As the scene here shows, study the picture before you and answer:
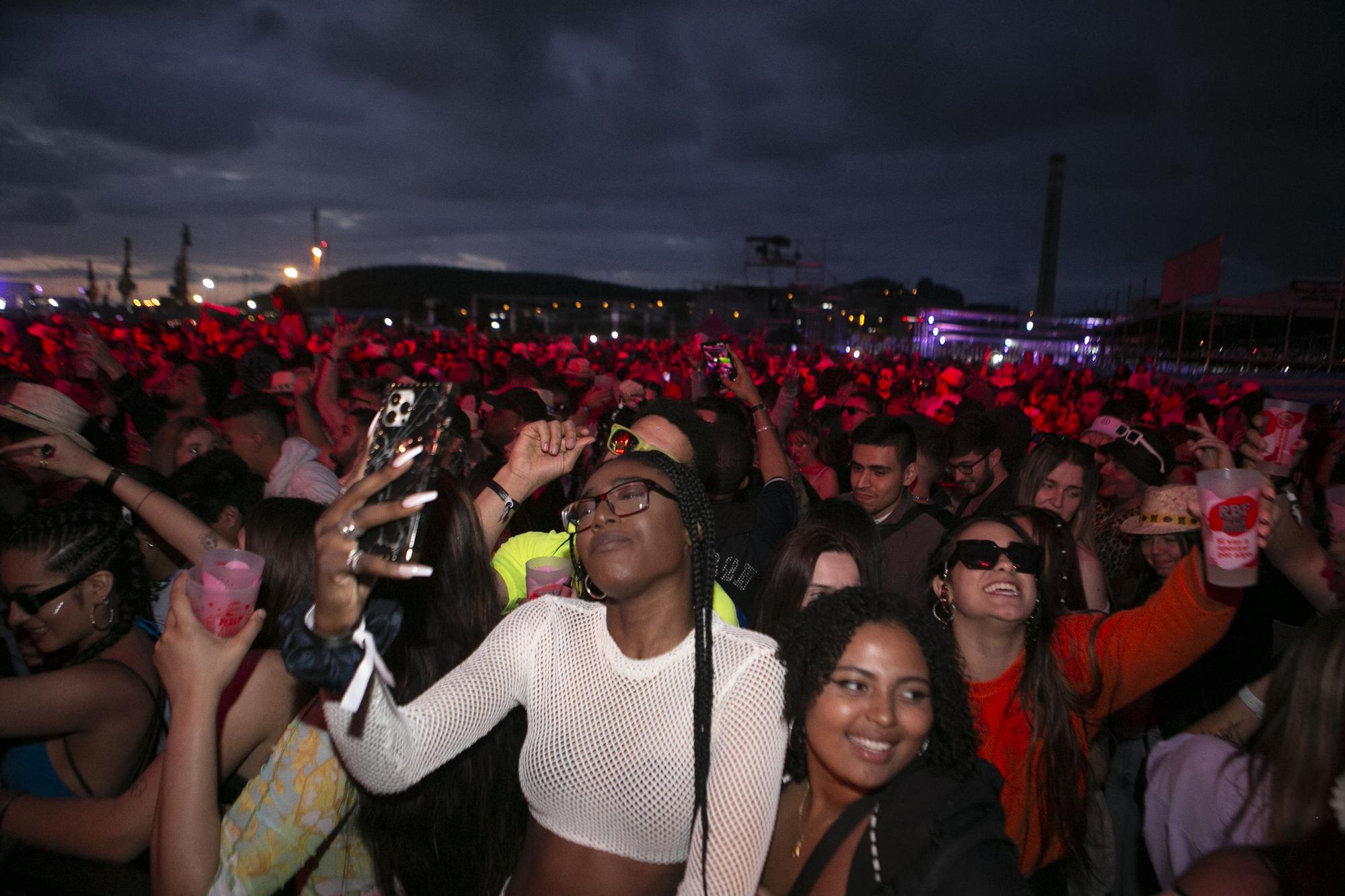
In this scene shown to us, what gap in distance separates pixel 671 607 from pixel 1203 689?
2.86 meters

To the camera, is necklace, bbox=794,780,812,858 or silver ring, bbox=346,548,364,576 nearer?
silver ring, bbox=346,548,364,576

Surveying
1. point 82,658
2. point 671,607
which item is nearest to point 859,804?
point 671,607

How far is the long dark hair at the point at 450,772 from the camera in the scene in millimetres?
1938

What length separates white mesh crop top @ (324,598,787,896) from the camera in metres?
1.55

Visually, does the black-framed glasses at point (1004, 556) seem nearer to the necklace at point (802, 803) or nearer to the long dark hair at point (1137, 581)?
the necklace at point (802, 803)

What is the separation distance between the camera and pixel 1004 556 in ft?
8.04

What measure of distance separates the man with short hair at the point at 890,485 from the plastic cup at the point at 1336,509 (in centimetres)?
157

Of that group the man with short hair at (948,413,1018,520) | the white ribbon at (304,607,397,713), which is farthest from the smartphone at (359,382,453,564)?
the man with short hair at (948,413,1018,520)

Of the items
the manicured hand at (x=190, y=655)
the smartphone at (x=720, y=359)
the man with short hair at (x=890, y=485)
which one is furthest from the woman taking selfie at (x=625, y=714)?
the smartphone at (x=720, y=359)

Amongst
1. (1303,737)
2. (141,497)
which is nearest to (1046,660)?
(1303,737)

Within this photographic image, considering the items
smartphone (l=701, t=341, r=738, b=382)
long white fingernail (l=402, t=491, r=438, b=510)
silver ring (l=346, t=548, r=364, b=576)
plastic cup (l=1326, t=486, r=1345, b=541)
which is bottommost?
plastic cup (l=1326, t=486, r=1345, b=541)

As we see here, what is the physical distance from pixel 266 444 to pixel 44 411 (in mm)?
1620

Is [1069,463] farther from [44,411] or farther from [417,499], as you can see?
[44,411]

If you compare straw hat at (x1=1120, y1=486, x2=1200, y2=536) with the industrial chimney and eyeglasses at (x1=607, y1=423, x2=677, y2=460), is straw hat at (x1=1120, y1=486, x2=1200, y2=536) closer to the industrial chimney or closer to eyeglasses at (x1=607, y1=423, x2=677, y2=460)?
eyeglasses at (x1=607, y1=423, x2=677, y2=460)
